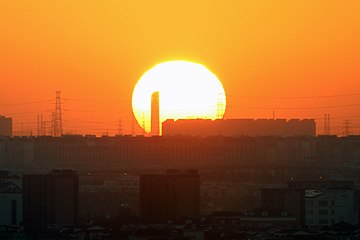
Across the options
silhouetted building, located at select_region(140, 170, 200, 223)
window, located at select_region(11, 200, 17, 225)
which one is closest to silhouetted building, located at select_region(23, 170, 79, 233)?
window, located at select_region(11, 200, 17, 225)

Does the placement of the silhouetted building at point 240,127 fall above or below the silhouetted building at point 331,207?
above

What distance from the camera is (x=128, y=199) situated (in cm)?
7712

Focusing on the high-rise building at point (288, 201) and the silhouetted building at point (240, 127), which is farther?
the silhouetted building at point (240, 127)

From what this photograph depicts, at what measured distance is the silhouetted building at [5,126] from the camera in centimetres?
12600

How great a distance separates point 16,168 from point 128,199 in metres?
24.8

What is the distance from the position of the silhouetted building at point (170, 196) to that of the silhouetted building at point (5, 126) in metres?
63.9

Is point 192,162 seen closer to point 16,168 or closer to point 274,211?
point 16,168

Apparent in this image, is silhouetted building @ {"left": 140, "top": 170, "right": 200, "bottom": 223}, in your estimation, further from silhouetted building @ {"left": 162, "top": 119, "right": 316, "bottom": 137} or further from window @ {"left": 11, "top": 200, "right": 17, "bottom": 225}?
silhouetted building @ {"left": 162, "top": 119, "right": 316, "bottom": 137}

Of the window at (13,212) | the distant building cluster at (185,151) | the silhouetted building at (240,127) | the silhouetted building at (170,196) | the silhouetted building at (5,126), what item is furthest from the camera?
the silhouetted building at (5,126)

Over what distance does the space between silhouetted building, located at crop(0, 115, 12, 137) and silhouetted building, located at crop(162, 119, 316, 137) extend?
9794 mm

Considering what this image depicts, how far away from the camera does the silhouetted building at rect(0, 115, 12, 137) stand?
126 metres

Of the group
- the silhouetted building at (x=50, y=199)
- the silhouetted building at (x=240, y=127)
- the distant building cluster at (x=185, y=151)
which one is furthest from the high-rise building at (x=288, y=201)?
the silhouetted building at (x=240, y=127)

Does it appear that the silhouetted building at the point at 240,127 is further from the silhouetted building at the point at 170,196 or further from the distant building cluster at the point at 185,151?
the silhouetted building at the point at 170,196

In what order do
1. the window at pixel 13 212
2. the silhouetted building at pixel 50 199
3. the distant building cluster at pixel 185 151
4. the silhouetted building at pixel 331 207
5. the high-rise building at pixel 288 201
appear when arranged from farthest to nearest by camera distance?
1. the distant building cluster at pixel 185 151
2. the window at pixel 13 212
3. the silhouetted building at pixel 331 207
4. the high-rise building at pixel 288 201
5. the silhouetted building at pixel 50 199
